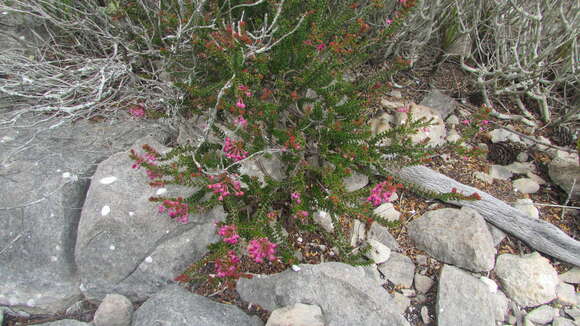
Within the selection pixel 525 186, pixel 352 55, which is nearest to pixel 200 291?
pixel 352 55

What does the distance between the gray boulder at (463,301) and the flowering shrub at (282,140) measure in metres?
0.51

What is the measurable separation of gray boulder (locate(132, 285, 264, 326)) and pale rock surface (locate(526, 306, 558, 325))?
1.64m

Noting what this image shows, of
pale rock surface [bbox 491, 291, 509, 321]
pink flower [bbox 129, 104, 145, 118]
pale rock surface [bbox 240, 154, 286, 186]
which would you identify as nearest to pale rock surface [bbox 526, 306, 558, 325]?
pale rock surface [bbox 491, 291, 509, 321]

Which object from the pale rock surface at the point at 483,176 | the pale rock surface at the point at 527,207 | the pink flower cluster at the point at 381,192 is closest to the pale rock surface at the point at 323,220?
the pink flower cluster at the point at 381,192

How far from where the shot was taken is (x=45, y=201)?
2643 millimetres

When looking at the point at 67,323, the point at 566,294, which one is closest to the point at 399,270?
the point at 566,294

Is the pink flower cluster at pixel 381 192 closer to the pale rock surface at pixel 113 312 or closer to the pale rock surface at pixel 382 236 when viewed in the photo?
the pale rock surface at pixel 382 236

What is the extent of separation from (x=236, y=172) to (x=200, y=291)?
2.50 ft

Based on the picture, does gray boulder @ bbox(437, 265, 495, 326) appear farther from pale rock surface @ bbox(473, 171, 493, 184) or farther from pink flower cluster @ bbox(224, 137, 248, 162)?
pink flower cluster @ bbox(224, 137, 248, 162)

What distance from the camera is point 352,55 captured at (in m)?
2.81

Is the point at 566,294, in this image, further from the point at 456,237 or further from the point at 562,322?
the point at 456,237

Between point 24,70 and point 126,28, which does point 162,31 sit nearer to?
point 126,28

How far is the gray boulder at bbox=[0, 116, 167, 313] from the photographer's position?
2.49m

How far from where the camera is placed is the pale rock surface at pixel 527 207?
111 inches
